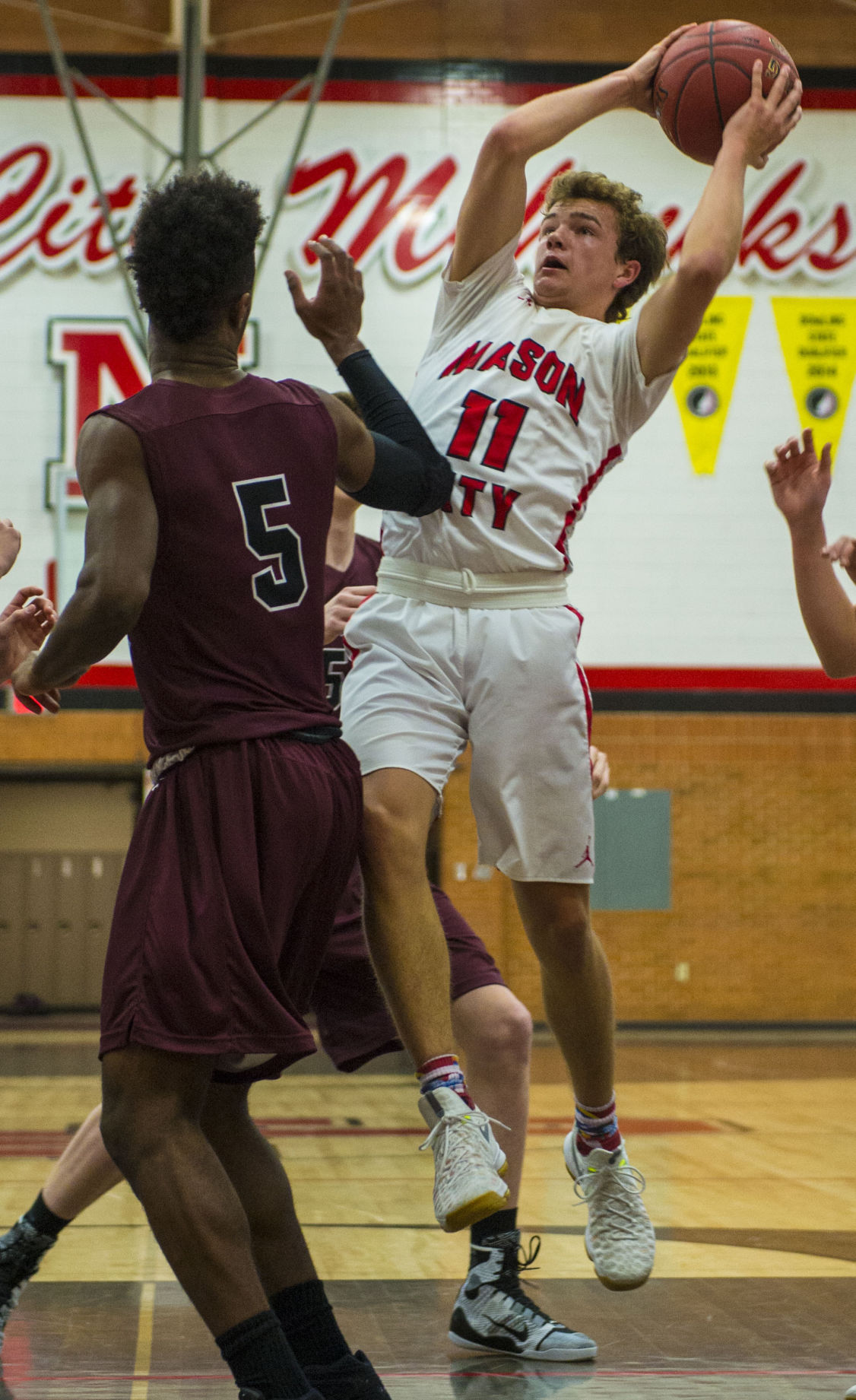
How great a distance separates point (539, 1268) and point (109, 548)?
2.63 m

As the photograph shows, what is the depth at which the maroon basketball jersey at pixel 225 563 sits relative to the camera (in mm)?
2676

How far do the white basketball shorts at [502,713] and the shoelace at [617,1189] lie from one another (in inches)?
28.7

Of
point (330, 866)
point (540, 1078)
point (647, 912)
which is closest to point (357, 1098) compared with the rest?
point (540, 1078)

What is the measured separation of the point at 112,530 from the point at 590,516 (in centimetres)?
1160

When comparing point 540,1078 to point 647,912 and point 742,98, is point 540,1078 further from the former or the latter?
point 742,98

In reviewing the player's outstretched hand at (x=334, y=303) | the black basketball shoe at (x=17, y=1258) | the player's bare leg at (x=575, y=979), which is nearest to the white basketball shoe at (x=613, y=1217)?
the player's bare leg at (x=575, y=979)

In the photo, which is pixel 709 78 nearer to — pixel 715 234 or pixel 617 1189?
pixel 715 234

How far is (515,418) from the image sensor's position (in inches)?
137

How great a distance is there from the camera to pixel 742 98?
349cm

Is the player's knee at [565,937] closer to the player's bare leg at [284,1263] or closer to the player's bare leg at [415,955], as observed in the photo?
the player's bare leg at [415,955]

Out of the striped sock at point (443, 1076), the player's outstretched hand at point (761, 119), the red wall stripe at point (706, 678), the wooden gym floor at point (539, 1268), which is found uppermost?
the player's outstretched hand at point (761, 119)

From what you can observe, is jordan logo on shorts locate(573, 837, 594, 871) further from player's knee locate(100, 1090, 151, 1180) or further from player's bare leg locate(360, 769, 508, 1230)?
player's knee locate(100, 1090, 151, 1180)

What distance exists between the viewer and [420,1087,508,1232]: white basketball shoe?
2797 millimetres

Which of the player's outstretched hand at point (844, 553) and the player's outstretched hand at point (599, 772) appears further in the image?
the player's outstretched hand at point (599, 772)
